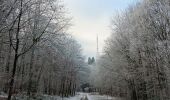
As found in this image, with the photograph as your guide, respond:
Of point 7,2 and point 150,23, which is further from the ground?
point 150,23

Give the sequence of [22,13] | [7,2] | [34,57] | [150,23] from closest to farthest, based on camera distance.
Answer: [7,2] < [22,13] < [150,23] < [34,57]

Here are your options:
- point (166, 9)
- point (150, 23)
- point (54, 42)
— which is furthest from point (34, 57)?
point (166, 9)

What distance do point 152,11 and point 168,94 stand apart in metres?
7.31

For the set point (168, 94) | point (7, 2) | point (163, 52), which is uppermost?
point (7, 2)

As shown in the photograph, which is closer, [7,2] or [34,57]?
[7,2]

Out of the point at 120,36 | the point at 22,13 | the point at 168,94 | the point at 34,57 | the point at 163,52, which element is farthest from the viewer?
the point at 120,36

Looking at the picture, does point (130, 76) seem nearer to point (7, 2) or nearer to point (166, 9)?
point (166, 9)

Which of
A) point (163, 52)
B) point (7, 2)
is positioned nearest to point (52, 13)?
point (7, 2)

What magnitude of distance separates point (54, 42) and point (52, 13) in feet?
7.40

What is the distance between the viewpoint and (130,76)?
2509 cm

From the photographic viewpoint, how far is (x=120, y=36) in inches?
1110

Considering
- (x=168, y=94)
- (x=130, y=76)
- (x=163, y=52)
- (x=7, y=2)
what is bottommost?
(x=168, y=94)

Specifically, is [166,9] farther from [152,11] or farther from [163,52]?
[163,52]

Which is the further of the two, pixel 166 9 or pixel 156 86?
pixel 156 86
